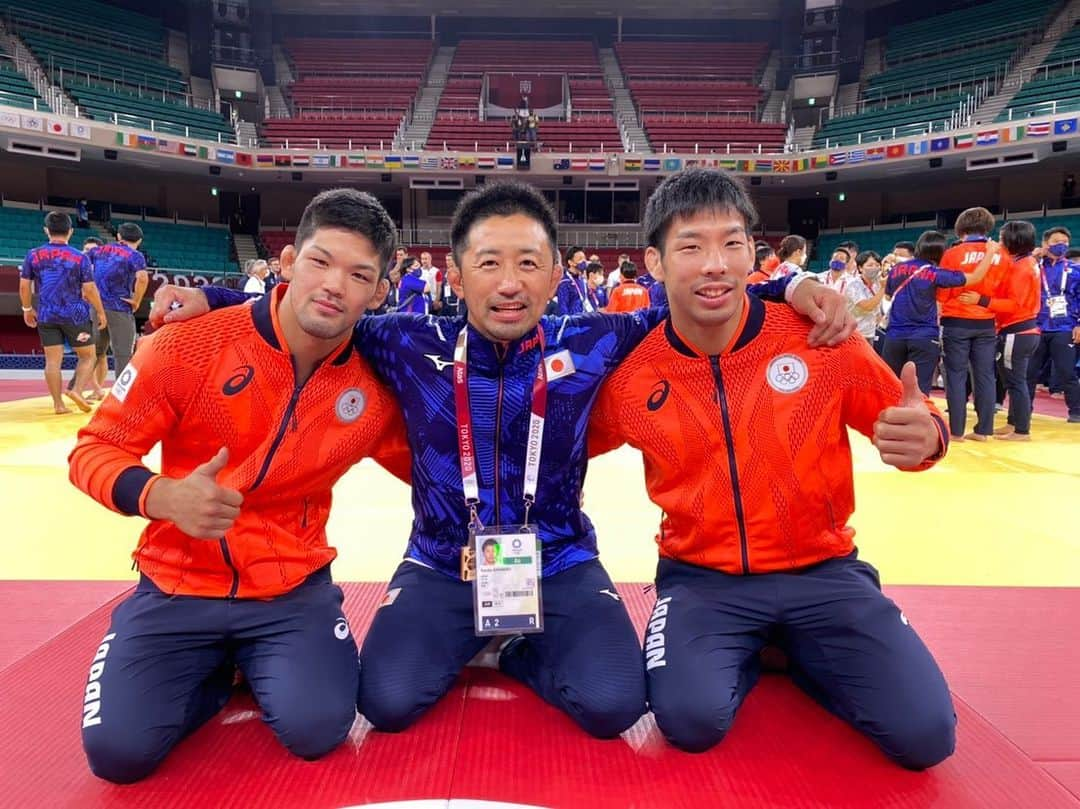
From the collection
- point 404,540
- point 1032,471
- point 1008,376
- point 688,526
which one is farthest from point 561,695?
point 1008,376

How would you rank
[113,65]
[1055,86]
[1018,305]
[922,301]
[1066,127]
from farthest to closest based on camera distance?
[113,65], [1055,86], [1066,127], [922,301], [1018,305]

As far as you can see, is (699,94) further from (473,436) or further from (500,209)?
(473,436)

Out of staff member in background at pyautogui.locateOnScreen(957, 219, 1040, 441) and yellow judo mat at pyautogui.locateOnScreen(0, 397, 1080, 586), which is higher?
staff member in background at pyautogui.locateOnScreen(957, 219, 1040, 441)

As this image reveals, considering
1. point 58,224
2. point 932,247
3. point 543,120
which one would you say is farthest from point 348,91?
point 932,247

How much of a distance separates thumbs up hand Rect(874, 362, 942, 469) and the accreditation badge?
3.39 ft

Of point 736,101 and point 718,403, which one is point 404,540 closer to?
point 718,403

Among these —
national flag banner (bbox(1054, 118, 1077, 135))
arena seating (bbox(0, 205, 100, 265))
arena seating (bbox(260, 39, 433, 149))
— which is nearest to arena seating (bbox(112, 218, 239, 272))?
arena seating (bbox(0, 205, 100, 265))

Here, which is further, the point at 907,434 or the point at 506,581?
the point at 506,581

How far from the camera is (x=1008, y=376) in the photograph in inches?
265

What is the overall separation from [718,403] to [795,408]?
24cm

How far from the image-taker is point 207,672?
2.05 m

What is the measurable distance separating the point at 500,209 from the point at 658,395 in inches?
30.3

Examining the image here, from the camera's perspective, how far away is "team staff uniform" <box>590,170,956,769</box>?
209 cm

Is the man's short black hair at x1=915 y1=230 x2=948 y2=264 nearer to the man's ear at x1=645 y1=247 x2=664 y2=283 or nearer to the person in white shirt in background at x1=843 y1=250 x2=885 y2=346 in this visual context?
the person in white shirt in background at x1=843 y1=250 x2=885 y2=346
